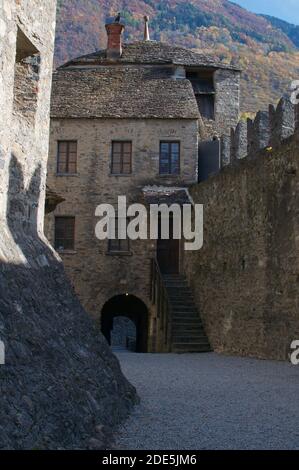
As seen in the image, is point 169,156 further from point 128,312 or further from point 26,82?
point 26,82

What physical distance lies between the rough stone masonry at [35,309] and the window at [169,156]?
42.2 ft

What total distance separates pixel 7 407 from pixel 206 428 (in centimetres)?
248

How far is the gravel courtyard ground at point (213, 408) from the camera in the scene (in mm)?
5281

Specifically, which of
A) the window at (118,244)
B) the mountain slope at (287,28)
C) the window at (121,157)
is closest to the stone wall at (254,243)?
the window at (118,244)

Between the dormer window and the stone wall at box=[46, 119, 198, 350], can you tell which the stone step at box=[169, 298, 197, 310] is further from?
the dormer window

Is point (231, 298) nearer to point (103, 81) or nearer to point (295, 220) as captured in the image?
point (295, 220)

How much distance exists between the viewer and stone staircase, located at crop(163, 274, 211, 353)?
54.9 ft

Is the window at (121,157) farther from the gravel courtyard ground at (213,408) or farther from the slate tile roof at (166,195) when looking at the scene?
the gravel courtyard ground at (213,408)

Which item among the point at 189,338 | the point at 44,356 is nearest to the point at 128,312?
the point at 189,338

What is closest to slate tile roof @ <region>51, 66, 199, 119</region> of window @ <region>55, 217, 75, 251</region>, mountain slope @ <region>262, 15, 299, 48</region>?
window @ <region>55, 217, 75, 251</region>

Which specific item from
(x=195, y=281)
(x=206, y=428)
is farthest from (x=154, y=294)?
(x=206, y=428)

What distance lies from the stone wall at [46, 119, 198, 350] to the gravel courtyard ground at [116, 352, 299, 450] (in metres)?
7.45

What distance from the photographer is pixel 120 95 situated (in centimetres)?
2103

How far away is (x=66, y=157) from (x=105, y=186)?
5.55 ft
